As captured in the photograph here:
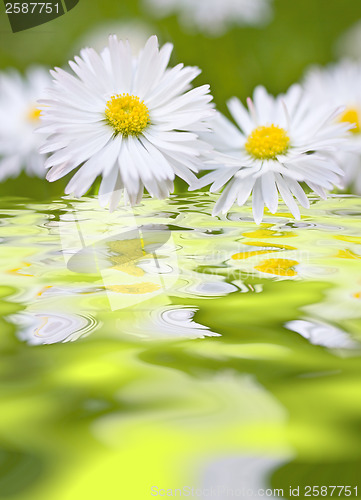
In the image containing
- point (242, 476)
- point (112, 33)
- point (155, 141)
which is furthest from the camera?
point (112, 33)

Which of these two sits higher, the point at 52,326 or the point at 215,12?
the point at 215,12

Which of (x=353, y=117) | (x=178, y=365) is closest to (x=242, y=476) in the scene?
(x=178, y=365)

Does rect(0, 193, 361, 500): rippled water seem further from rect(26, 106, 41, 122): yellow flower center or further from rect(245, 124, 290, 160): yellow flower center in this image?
rect(26, 106, 41, 122): yellow flower center

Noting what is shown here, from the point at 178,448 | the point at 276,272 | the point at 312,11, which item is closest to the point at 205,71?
the point at 312,11

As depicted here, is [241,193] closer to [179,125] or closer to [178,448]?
[179,125]

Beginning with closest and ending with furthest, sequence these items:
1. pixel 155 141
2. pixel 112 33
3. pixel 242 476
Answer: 1. pixel 242 476
2. pixel 155 141
3. pixel 112 33

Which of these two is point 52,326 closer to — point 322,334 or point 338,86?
point 322,334

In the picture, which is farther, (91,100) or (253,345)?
(91,100)

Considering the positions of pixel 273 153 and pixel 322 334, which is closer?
pixel 322 334
